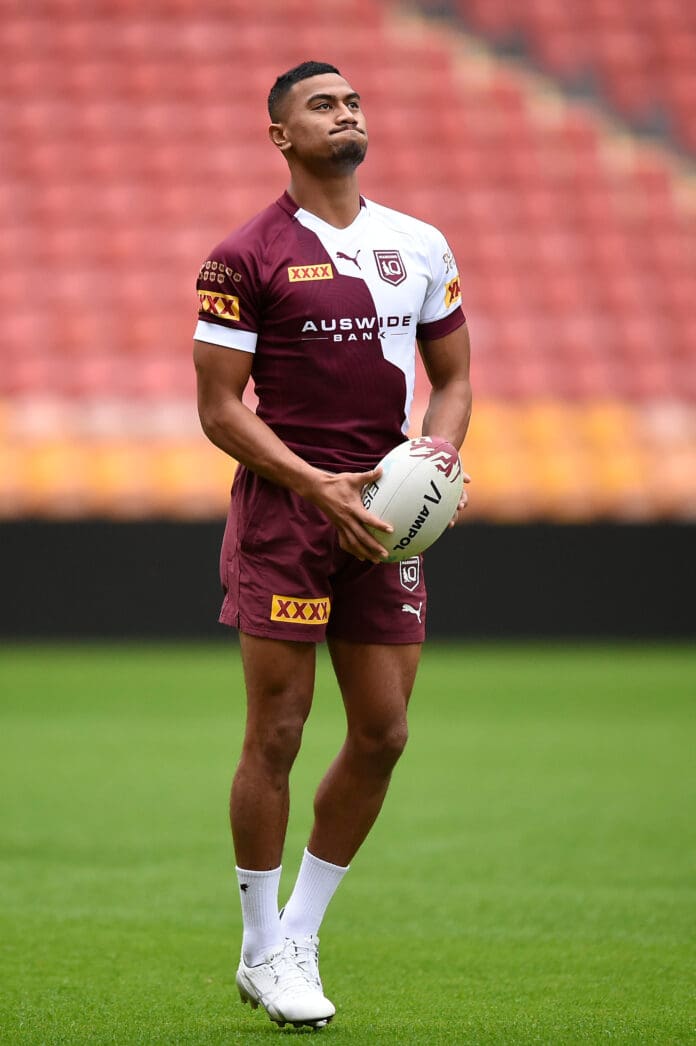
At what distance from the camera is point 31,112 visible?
1262cm

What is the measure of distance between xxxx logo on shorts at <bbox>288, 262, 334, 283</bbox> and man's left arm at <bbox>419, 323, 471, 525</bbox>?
326 millimetres

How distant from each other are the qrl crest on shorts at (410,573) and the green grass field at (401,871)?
0.89 m

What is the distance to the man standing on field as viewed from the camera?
320 cm

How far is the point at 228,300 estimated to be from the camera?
3184 millimetres

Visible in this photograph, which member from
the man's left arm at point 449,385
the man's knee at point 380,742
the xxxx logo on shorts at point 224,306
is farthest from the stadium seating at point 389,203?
the xxxx logo on shorts at point 224,306

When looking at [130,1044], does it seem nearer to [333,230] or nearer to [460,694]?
[333,230]

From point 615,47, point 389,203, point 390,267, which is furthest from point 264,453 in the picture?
point 615,47

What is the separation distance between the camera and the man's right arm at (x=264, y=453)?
3133 mm

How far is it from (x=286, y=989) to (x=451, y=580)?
22.7 feet

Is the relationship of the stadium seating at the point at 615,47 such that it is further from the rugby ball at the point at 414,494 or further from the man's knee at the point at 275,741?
the man's knee at the point at 275,741

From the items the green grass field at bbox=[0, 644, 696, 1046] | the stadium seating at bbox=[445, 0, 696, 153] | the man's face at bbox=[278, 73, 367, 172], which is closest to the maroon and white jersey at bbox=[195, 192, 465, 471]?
the man's face at bbox=[278, 73, 367, 172]

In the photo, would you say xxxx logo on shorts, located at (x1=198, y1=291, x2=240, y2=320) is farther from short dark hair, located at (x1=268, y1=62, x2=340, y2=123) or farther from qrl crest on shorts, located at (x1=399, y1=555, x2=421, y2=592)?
qrl crest on shorts, located at (x1=399, y1=555, x2=421, y2=592)

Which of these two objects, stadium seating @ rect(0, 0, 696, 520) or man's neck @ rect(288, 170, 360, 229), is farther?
stadium seating @ rect(0, 0, 696, 520)

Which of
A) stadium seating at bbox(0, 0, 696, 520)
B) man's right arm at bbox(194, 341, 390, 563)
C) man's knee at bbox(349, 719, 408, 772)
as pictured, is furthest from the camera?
stadium seating at bbox(0, 0, 696, 520)
